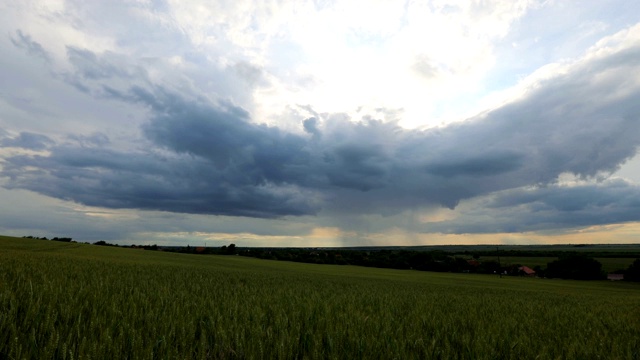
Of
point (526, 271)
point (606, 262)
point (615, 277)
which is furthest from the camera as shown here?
point (606, 262)

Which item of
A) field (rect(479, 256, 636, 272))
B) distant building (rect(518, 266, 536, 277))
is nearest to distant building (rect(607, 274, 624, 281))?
field (rect(479, 256, 636, 272))

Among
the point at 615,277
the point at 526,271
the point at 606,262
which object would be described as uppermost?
the point at 606,262

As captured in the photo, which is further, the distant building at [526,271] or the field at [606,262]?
the field at [606,262]

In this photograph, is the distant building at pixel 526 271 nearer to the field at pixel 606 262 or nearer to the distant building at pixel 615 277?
the field at pixel 606 262

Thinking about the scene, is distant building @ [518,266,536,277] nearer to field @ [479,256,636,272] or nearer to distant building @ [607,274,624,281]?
field @ [479,256,636,272]

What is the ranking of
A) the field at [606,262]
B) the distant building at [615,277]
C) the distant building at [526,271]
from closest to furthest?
the distant building at [615,277]
the distant building at [526,271]
the field at [606,262]

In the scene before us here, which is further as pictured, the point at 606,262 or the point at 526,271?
the point at 606,262

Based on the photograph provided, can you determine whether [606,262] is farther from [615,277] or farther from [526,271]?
[615,277]

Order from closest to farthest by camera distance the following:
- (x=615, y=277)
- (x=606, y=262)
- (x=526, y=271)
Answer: (x=615, y=277) < (x=526, y=271) < (x=606, y=262)

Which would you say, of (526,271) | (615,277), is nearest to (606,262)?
(526,271)

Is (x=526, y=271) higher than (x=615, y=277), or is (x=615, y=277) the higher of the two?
(x=615, y=277)

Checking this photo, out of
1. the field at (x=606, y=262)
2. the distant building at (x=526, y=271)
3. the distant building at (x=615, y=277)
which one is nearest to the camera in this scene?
the distant building at (x=615, y=277)

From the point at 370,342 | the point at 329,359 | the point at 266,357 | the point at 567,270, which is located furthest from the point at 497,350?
the point at 567,270

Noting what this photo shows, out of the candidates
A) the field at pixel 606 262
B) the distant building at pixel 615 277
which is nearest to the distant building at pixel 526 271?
the field at pixel 606 262
